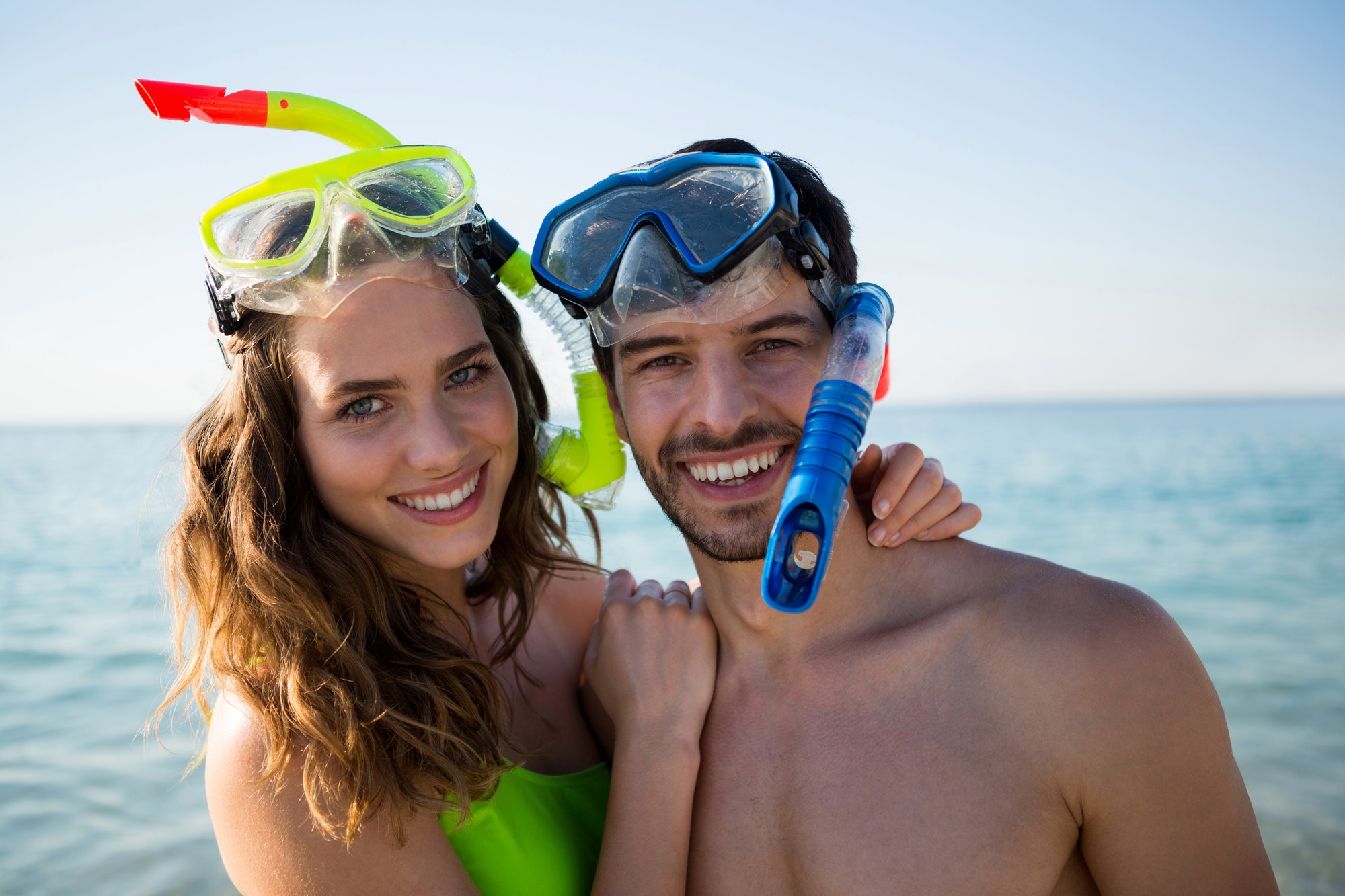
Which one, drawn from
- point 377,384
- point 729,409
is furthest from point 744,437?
point 377,384

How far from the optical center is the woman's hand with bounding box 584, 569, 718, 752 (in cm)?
230

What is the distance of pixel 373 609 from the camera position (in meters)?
2.35

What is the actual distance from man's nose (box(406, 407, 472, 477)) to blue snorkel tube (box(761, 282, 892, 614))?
3.22 feet

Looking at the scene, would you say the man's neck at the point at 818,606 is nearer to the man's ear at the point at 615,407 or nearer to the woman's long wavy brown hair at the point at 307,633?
the man's ear at the point at 615,407

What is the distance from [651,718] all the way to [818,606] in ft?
1.79

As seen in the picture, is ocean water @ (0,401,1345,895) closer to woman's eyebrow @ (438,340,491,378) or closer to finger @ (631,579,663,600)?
woman's eyebrow @ (438,340,491,378)

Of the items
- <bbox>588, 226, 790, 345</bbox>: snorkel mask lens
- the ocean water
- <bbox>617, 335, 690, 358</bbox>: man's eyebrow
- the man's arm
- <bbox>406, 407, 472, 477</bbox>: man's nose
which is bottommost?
the ocean water

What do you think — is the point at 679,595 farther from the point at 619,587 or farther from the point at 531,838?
the point at 531,838

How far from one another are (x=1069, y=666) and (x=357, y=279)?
1973 mm

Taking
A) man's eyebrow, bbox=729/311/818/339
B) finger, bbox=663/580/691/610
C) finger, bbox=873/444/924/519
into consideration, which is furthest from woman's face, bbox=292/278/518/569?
finger, bbox=873/444/924/519

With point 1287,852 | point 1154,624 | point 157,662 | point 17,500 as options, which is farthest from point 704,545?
point 17,500

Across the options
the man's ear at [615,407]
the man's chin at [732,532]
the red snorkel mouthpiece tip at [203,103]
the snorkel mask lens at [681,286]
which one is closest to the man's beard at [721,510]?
the man's chin at [732,532]

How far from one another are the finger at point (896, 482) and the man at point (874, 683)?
10 centimetres

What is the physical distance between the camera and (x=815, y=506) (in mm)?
1503
